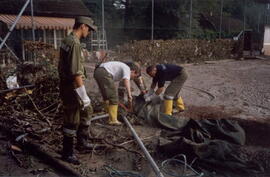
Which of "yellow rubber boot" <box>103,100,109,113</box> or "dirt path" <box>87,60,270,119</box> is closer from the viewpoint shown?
"yellow rubber boot" <box>103,100,109,113</box>

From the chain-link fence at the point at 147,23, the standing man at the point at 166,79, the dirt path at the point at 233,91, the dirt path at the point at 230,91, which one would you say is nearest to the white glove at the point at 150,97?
the standing man at the point at 166,79

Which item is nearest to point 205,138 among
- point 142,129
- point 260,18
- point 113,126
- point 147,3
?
point 142,129

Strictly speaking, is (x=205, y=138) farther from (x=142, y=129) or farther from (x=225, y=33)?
(x=225, y=33)

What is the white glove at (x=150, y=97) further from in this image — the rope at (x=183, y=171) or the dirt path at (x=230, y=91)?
the rope at (x=183, y=171)

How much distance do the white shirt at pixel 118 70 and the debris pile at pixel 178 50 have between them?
7.92 meters

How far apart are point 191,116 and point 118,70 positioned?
171 cm

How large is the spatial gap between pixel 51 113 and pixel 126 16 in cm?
1728

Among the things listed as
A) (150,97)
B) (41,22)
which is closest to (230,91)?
(150,97)

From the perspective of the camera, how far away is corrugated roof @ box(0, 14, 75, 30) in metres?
12.5

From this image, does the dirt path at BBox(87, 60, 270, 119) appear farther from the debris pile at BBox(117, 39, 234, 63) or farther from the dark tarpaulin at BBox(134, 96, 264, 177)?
the debris pile at BBox(117, 39, 234, 63)

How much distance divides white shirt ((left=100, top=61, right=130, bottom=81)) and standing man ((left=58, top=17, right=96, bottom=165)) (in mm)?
1261

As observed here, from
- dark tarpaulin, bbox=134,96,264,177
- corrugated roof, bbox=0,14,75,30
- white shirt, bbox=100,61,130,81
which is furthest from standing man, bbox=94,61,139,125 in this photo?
corrugated roof, bbox=0,14,75,30

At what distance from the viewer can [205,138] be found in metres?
3.81

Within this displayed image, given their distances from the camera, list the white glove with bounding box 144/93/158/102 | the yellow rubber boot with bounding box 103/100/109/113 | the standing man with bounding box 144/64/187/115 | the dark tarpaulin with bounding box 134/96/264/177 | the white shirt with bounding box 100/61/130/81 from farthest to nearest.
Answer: the standing man with bounding box 144/64/187/115
the white glove with bounding box 144/93/158/102
the yellow rubber boot with bounding box 103/100/109/113
the white shirt with bounding box 100/61/130/81
the dark tarpaulin with bounding box 134/96/264/177
